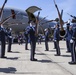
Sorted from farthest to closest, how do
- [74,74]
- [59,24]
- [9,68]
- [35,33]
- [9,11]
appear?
[9,11], [59,24], [35,33], [9,68], [74,74]

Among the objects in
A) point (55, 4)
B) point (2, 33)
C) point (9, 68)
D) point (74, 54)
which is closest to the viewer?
point (9, 68)

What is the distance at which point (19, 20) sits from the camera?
106 ft

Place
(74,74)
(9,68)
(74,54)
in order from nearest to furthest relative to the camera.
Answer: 1. (74,74)
2. (9,68)
3. (74,54)

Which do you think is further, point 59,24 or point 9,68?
point 59,24

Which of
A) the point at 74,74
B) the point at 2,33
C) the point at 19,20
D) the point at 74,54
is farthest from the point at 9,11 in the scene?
the point at 74,74

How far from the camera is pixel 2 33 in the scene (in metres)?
12.1

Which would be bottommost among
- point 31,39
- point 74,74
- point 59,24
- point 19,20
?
point 74,74

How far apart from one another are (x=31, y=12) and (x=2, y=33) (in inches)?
67.2

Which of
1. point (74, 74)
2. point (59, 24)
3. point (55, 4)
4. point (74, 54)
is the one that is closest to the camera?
point (74, 74)

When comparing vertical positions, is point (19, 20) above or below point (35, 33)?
above

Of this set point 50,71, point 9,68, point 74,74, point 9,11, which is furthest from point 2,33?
point 9,11

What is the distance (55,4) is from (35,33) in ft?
8.17

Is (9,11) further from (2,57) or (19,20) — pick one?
(2,57)

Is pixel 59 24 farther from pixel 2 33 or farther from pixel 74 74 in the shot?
pixel 74 74
